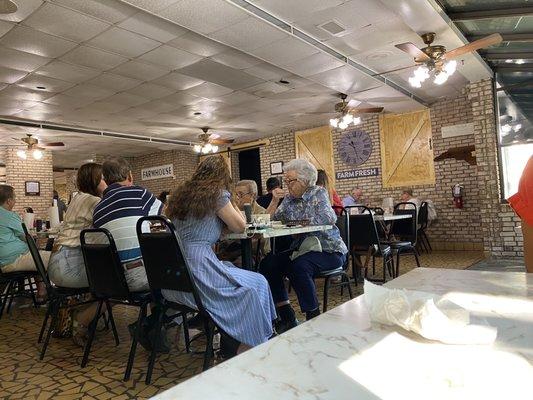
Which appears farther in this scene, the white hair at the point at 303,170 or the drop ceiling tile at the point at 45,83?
the drop ceiling tile at the point at 45,83

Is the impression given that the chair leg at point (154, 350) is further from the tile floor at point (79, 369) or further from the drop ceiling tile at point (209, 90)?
the drop ceiling tile at point (209, 90)

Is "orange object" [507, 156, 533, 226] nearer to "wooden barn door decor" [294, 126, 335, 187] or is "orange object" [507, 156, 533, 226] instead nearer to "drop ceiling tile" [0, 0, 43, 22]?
Answer: "drop ceiling tile" [0, 0, 43, 22]

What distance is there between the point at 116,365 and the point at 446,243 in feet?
25.3

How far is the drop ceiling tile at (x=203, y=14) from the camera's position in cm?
423

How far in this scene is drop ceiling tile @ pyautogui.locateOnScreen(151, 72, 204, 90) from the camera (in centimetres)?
638

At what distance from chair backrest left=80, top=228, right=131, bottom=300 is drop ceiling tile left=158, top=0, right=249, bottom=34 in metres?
2.66

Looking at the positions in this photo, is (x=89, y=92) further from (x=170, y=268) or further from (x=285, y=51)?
(x=170, y=268)

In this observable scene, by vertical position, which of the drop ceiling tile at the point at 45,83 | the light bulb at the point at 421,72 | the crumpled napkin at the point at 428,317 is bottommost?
the crumpled napkin at the point at 428,317

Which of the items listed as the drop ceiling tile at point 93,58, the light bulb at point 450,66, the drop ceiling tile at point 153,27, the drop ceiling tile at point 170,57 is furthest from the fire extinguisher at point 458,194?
the drop ceiling tile at point 93,58

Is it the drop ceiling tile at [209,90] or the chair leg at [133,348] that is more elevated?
the drop ceiling tile at [209,90]

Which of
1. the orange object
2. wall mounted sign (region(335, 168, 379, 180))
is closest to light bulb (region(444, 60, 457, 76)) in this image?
the orange object

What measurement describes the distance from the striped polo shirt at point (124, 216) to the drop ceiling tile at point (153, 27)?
247 centimetres

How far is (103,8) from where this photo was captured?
13.9 feet

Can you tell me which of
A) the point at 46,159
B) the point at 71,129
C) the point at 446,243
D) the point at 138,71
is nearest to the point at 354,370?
the point at 138,71
